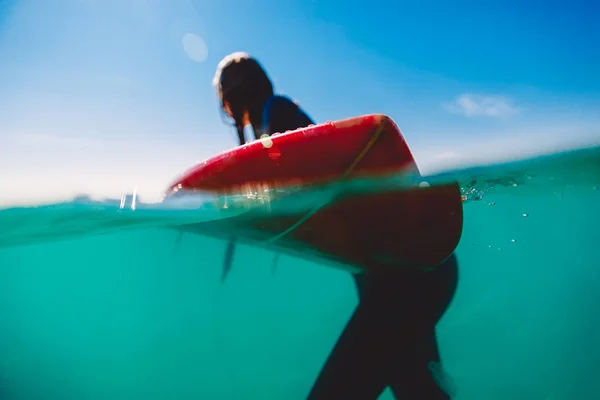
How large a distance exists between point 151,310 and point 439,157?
42.4 feet

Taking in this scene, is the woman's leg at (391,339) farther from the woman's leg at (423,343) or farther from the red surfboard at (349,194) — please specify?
the red surfboard at (349,194)

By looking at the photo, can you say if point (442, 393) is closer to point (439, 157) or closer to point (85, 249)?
point (439, 157)

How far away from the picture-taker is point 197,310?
35.0 ft

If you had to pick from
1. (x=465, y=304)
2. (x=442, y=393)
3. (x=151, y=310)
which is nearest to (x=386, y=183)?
(x=442, y=393)

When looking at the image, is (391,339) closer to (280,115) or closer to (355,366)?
(355,366)

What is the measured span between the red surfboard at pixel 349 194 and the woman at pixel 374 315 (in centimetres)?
39

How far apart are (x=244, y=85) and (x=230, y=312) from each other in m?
9.73

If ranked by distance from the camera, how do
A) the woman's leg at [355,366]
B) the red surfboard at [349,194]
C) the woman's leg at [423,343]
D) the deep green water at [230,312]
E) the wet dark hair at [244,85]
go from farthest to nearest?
the deep green water at [230,312] < the wet dark hair at [244,85] < the woman's leg at [423,343] < the woman's leg at [355,366] < the red surfboard at [349,194]

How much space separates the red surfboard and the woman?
1.26 feet

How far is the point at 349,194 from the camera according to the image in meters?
2.48

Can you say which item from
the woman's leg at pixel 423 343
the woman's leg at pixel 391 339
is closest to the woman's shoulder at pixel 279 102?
the woman's leg at pixel 391 339

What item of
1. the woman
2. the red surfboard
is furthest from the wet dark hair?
the red surfboard

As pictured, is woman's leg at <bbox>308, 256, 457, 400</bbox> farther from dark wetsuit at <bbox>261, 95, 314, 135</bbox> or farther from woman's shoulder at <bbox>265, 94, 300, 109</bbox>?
woman's shoulder at <bbox>265, 94, 300, 109</bbox>

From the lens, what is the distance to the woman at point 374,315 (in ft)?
8.50
